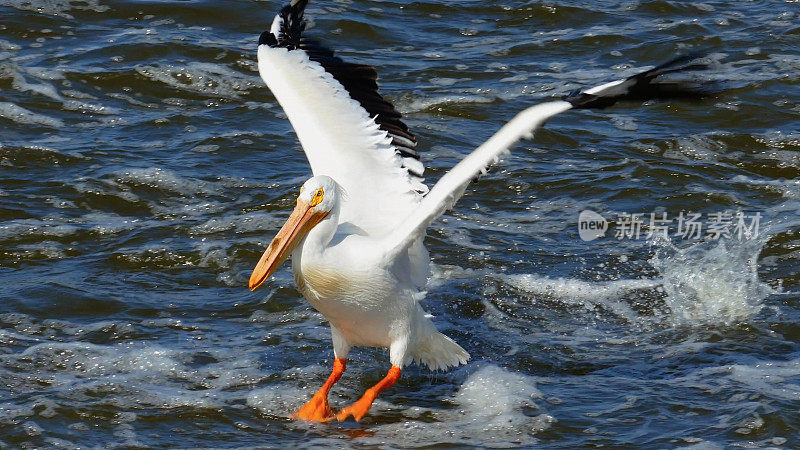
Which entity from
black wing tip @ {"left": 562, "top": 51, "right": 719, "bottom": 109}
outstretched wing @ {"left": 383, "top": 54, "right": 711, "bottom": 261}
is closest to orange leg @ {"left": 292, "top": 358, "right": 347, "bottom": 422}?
outstretched wing @ {"left": 383, "top": 54, "right": 711, "bottom": 261}

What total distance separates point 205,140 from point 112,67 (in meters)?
1.69

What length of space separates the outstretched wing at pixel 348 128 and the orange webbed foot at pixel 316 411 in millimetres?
1081

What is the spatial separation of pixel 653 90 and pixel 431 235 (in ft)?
8.76

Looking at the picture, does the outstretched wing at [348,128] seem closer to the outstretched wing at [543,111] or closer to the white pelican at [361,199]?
the white pelican at [361,199]

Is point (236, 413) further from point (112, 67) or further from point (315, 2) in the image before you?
point (315, 2)

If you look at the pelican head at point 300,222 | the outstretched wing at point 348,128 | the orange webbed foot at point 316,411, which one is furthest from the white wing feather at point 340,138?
the orange webbed foot at point 316,411

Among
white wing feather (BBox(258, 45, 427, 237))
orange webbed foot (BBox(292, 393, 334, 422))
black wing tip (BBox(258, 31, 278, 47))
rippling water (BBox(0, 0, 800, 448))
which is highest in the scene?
black wing tip (BBox(258, 31, 278, 47))

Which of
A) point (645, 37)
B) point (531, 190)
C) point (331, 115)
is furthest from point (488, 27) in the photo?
point (331, 115)

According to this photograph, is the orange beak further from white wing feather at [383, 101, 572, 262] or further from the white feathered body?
white wing feather at [383, 101, 572, 262]

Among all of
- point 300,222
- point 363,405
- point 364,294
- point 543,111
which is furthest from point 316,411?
point 543,111

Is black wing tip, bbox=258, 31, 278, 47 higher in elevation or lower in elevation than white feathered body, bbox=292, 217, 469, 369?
higher

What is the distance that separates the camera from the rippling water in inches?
222

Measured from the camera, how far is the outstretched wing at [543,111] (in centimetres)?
524

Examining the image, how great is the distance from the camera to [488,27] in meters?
11.4
